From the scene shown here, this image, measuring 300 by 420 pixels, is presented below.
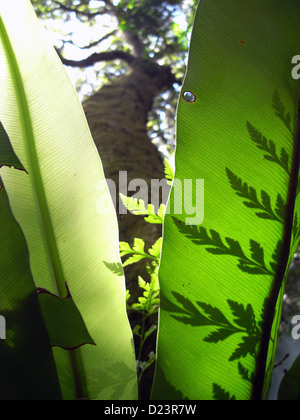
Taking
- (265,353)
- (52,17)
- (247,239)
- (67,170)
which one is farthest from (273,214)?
(52,17)

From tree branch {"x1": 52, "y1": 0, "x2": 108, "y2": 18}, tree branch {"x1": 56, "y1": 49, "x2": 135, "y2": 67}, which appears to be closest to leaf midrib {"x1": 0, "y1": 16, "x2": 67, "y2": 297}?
tree branch {"x1": 56, "y1": 49, "x2": 135, "y2": 67}

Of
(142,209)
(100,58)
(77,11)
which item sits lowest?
(142,209)

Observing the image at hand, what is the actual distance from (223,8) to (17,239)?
0.33 m

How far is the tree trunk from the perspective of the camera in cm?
104

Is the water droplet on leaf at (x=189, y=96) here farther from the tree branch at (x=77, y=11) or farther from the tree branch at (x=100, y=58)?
the tree branch at (x=77, y=11)

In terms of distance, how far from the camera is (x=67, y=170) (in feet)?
1.49

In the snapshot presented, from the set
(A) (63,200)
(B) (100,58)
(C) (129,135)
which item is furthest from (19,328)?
(B) (100,58)

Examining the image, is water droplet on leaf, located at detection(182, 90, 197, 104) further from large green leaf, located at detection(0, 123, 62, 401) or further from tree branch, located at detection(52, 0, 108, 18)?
tree branch, located at detection(52, 0, 108, 18)

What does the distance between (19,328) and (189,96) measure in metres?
0.31

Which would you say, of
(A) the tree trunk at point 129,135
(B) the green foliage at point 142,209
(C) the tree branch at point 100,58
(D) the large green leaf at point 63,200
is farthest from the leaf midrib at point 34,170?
(C) the tree branch at point 100,58

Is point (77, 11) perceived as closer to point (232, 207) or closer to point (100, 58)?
point (100, 58)

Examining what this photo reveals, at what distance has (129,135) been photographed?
1567 millimetres

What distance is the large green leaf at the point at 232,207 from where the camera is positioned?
0.37 meters

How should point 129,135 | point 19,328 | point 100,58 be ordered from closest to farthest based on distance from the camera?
point 19,328, point 129,135, point 100,58
